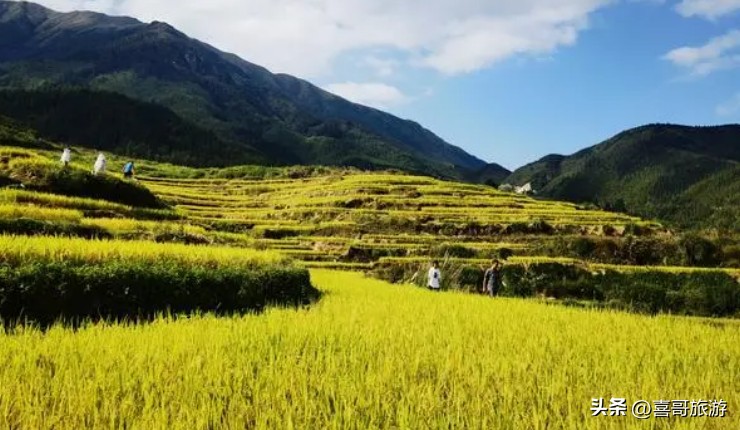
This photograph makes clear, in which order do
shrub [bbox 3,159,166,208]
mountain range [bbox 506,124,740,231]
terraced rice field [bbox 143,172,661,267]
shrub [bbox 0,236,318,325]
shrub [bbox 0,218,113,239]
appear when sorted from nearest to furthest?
1. shrub [bbox 0,236,318,325]
2. shrub [bbox 0,218,113,239]
3. shrub [bbox 3,159,166,208]
4. terraced rice field [bbox 143,172,661,267]
5. mountain range [bbox 506,124,740,231]

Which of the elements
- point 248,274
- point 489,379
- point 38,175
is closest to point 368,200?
point 38,175

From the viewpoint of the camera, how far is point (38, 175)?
22609 millimetres

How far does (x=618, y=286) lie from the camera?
23703mm

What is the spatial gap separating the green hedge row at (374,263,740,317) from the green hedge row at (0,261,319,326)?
12.6m

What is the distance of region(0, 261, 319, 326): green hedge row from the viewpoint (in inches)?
374

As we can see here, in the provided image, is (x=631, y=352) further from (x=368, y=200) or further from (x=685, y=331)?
(x=368, y=200)

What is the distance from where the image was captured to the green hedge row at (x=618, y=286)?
2150 centimetres

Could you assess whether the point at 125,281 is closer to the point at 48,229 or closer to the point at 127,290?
the point at 127,290

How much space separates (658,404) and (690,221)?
152 metres

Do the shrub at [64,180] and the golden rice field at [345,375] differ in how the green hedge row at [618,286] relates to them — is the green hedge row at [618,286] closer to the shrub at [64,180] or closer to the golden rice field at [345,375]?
the golden rice field at [345,375]

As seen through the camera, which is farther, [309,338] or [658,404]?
[309,338]

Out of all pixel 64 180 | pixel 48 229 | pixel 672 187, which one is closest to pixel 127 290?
pixel 48 229

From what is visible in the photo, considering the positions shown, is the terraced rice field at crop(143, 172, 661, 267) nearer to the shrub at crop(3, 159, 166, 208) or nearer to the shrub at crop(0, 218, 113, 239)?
the shrub at crop(3, 159, 166, 208)

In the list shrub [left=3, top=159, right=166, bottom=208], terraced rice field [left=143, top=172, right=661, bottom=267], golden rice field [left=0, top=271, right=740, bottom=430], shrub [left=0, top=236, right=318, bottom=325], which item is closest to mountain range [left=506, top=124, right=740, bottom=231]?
terraced rice field [left=143, top=172, right=661, bottom=267]
